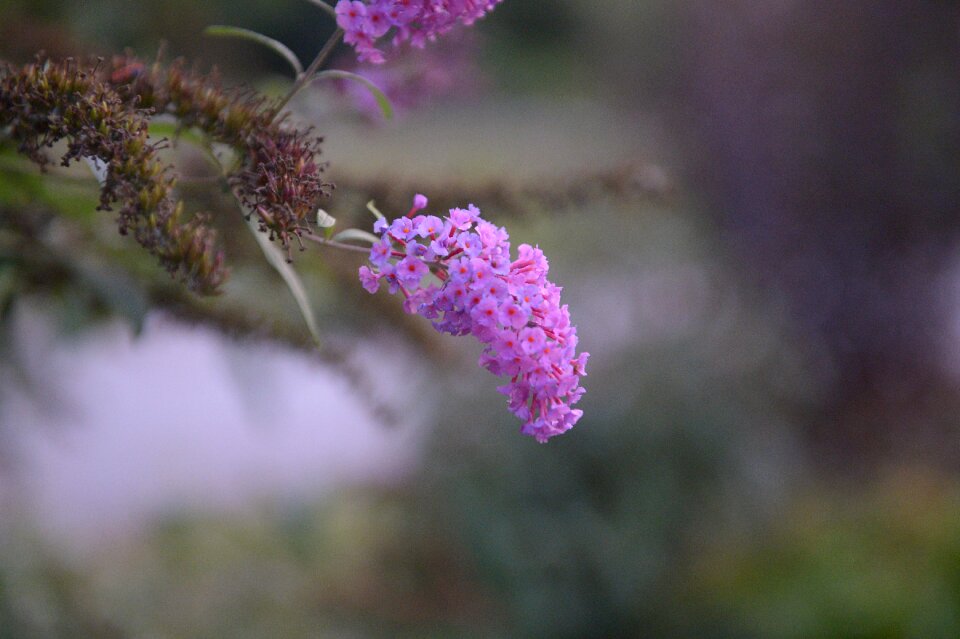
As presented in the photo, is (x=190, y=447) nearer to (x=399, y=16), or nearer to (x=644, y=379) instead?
(x=644, y=379)

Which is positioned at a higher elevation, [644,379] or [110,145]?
[644,379]

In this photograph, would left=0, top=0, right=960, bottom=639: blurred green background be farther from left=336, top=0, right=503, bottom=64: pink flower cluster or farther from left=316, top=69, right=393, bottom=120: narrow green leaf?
left=336, top=0, right=503, bottom=64: pink flower cluster

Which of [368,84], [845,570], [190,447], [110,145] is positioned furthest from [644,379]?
[190,447]

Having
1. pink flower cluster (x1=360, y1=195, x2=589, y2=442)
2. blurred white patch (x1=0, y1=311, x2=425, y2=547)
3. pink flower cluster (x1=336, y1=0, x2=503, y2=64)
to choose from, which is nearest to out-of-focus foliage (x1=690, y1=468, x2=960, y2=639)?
blurred white patch (x1=0, y1=311, x2=425, y2=547)

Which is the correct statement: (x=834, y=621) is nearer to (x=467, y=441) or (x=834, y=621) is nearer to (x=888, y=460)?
(x=467, y=441)

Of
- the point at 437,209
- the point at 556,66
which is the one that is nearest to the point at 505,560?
the point at 437,209
